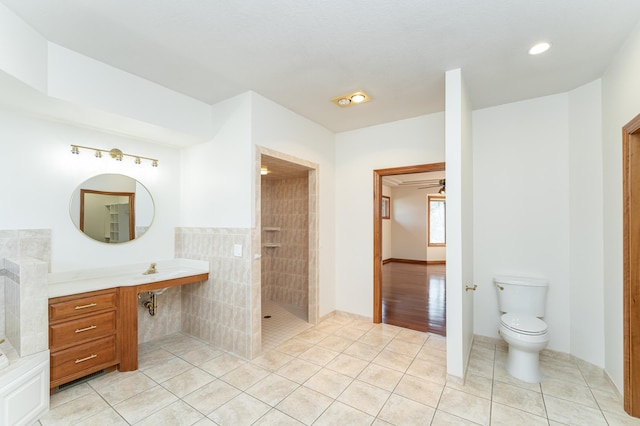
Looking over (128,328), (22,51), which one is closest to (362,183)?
(128,328)

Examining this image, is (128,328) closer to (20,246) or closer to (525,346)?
(20,246)

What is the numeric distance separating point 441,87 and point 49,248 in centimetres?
394

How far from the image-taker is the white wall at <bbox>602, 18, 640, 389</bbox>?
201cm

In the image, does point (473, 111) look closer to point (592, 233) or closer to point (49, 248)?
point (592, 233)

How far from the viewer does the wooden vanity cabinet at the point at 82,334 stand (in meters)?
2.20

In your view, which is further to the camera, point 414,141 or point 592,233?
point 414,141

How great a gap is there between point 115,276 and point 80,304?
0.66 m

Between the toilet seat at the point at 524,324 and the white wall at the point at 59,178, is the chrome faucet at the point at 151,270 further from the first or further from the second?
the toilet seat at the point at 524,324

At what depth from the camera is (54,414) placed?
78.7 inches

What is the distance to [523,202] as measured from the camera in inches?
120

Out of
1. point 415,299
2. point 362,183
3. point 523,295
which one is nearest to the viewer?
point 523,295

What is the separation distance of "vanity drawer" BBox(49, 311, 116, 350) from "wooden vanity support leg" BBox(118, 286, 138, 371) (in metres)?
0.07

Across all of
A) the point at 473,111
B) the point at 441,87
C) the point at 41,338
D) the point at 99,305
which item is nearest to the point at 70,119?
the point at 99,305

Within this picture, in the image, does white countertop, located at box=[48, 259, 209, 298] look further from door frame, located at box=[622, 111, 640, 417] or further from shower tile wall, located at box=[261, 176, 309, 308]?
door frame, located at box=[622, 111, 640, 417]
